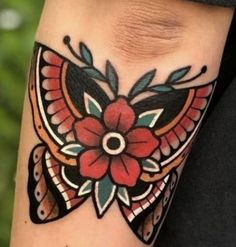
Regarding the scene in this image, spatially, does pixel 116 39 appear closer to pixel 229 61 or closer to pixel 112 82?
pixel 112 82

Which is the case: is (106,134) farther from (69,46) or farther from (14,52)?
(14,52)

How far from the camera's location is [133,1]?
2.64 ft

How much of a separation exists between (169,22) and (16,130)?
23.2 inches

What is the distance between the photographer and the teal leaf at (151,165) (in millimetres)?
863

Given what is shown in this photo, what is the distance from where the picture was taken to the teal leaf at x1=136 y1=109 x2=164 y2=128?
2.77 feet

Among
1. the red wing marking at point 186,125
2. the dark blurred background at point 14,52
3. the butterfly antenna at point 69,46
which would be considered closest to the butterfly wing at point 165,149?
the red wing marking at point 186,125

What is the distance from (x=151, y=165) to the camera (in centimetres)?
87

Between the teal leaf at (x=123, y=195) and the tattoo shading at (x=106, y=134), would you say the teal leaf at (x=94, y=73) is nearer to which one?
the tattoo shading at (x=106, y=134)

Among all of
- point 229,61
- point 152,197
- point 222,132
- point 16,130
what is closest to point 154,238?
point 152,197

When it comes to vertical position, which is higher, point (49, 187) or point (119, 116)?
point (119, 116)

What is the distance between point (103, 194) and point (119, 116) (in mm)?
112

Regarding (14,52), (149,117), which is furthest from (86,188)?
(14,52)

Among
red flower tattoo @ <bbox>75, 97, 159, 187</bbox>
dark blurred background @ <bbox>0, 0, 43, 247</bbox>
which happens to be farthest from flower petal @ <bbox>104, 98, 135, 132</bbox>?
dark blurred background @ <bbox>0, 0, 43, 247</bbox>

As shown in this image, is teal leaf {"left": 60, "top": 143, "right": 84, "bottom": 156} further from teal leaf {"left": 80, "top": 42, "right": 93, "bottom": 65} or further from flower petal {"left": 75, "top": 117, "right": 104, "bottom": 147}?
teal leaf {"left": 80, "top": 42, "right": 93, "bottom": 65}
